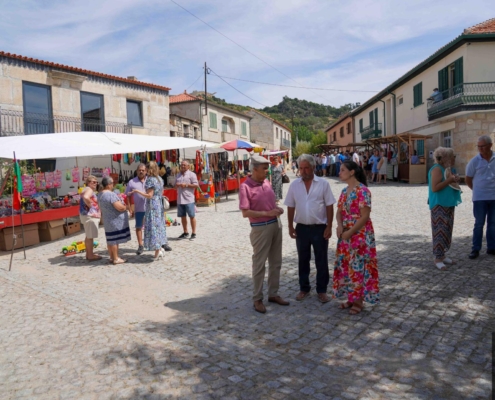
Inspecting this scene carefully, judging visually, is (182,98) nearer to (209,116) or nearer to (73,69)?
(209,116)

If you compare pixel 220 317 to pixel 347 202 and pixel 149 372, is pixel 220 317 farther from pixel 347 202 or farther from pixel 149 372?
pixel 347 202

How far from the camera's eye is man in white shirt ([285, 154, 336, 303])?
4453 millimetres

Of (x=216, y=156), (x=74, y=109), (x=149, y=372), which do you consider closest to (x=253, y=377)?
(x=149, y=372)

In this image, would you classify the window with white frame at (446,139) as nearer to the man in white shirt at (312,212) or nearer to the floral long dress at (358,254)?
the man in white shirt at (312,212)

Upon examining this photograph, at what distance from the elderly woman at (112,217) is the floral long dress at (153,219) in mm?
376

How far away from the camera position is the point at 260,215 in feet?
14.2

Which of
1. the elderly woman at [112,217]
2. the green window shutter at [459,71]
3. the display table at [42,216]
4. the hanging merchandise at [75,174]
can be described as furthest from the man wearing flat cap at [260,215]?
the green window shutter at [459,71]

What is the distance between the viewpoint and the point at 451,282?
5.13m

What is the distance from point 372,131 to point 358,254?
29029 mm

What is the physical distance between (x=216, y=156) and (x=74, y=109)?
592 centimetres

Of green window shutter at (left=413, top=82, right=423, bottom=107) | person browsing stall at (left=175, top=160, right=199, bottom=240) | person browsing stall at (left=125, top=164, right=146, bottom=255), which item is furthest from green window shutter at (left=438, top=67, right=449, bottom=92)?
person browsing stall at (left=125, top=164, right=146, bottom=255)

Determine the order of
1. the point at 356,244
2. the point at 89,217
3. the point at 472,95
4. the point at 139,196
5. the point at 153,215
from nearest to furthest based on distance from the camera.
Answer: the point at 356,244, the point at 153,215, the point at 89,217, the point at 139,196, the point at 472,95

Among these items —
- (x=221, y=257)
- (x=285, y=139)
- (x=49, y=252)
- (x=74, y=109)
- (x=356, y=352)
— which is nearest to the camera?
(x=356, y=352)

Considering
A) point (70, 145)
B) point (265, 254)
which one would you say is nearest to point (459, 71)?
point (70, 145)
